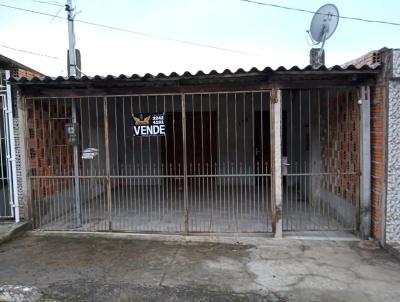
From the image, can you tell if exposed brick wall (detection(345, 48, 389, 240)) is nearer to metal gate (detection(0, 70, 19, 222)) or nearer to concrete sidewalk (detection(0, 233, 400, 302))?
concrete sidewalk (detection(0, 233, 400, 302))

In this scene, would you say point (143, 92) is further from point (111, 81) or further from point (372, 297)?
point (372, 297)

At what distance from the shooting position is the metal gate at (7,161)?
5621 mm

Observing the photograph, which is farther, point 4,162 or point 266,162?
point 4,162

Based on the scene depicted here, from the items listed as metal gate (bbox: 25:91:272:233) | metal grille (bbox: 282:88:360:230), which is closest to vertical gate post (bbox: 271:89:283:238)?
metal grille (bbox: 282:88:360:230)

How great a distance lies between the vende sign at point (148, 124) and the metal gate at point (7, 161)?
206 cm

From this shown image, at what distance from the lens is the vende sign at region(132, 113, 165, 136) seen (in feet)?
18.1

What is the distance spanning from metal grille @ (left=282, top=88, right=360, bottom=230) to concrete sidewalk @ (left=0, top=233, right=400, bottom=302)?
2.97 ft

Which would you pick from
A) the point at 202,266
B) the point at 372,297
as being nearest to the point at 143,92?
the point at 202,266

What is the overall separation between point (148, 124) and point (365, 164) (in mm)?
3360

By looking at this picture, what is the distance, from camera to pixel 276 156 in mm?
5164

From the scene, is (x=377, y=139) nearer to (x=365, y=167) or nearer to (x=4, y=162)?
(x=365, y=167)

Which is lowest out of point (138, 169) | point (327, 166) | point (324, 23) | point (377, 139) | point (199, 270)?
point (199, 270)

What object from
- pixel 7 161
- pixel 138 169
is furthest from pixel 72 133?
pixel 138 169

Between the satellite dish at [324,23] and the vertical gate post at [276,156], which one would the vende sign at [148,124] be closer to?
the vertical gate post at [276,156]
